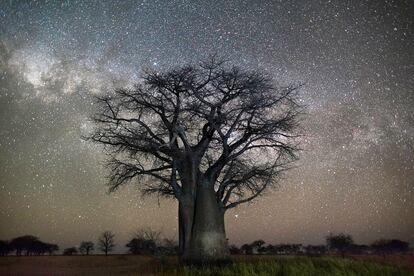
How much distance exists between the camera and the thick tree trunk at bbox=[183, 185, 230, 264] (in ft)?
52.2

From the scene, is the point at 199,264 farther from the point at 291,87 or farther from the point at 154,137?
the point at 291,87

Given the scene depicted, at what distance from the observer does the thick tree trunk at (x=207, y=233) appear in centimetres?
1591

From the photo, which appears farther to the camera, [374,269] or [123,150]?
[123,150]

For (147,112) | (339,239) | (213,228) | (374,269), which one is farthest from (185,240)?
(339,239)

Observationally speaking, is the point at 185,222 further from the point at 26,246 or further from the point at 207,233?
the point at 26,246

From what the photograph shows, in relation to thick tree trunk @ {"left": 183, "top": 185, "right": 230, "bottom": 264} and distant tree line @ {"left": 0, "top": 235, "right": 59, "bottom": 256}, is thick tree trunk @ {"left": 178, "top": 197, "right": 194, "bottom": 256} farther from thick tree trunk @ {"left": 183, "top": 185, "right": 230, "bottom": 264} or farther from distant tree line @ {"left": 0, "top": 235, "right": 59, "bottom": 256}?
distant tree line @ {"left": 0, "top": 235, "right": 59, "bottom": 256}

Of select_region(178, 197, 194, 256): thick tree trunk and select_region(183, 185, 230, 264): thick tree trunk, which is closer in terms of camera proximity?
select_region(183, 185, 230, 264): thick tree trunk

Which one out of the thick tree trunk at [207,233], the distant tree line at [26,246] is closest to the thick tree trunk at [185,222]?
the thick tree trunk at [207,233]

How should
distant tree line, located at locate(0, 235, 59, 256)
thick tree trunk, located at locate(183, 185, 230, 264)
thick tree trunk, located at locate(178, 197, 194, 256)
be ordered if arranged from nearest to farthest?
thick tree trunk, located at locate(183, 185, 230, 264) < thick tree trunk, located at locate(178, 197, 194, 256) < distant tree line, located at locate(0, 235, 59, 256)

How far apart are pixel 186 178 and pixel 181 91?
357 centimetres

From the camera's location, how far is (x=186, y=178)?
17359 mm

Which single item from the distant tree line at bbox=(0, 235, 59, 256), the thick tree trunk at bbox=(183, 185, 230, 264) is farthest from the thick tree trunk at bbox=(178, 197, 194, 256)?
the distant tree line at bbox=(0, 235, 59, 256)

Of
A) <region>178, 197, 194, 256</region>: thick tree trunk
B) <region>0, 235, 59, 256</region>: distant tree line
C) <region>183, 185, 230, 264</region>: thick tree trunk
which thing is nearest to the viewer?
<region>183, 185, 230, 264</region>: thick tree trunk

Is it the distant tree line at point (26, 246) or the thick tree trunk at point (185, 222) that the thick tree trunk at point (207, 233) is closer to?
the thick tree trunk at point (185, 222)
